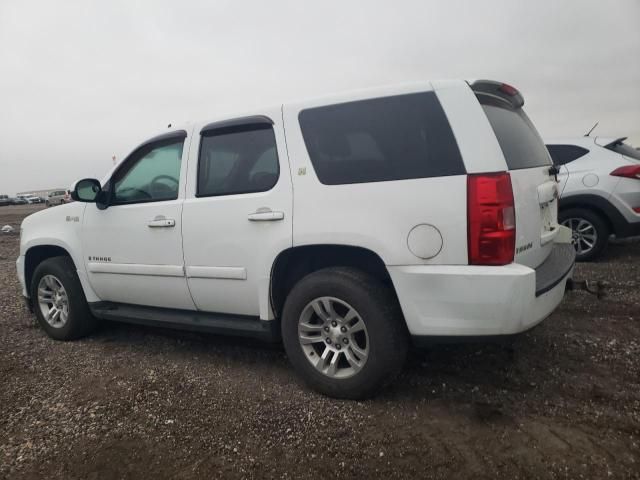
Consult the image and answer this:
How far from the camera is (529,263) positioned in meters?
2.62

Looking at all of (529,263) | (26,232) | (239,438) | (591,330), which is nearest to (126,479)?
(239,438)

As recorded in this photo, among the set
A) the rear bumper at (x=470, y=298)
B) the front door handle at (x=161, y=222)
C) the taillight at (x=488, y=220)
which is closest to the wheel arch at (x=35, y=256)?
the front door handle at (x=161, y=222)

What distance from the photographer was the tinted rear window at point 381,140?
2.45m

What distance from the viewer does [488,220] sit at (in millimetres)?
2287

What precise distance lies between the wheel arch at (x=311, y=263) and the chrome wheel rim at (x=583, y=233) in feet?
14.1

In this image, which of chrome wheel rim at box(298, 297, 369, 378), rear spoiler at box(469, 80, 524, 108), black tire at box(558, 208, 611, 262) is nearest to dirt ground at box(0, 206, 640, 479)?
chrome wheel rim at box(298, 297, 369, 378)

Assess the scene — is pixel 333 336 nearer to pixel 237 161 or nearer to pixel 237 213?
pixel 237 213

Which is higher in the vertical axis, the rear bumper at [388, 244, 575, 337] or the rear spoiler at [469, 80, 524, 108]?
the rear spoiler at [469, 80, 524, 108]

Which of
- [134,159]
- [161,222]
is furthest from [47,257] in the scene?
[161,222]

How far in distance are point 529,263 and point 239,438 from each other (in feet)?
6.45

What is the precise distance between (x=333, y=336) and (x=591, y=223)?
15.6 feet

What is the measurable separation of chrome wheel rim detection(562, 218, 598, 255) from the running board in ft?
15.5

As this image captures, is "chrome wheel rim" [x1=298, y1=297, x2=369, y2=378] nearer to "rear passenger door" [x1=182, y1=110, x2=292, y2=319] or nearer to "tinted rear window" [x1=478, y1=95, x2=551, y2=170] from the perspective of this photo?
"rear passenger door" [x1=182, y1=110, x2=292, y2=319]

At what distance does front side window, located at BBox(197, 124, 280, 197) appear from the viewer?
2.98 metres
